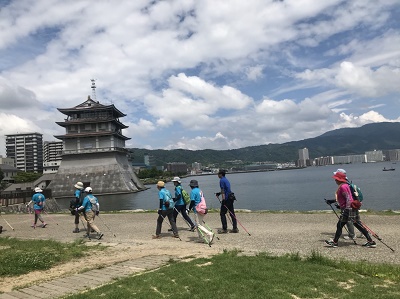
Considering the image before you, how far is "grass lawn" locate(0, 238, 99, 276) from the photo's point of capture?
307 inches

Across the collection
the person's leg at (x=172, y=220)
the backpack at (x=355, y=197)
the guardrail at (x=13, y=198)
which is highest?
the backpack at (x=355, y=197)

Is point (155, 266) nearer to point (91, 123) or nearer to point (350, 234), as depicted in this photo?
point (350, 234)

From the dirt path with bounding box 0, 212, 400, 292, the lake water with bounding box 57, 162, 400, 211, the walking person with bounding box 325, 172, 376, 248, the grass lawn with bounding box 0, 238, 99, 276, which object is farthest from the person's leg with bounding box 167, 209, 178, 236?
the lake water with bounding box 57, 162, 400, 211

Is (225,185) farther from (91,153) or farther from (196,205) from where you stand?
(91,153)

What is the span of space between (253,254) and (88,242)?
5.93 m

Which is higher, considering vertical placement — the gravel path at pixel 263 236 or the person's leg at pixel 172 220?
the person's leg at pixel 172 220

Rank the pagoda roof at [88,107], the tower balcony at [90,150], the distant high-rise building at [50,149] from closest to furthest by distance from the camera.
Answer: the tower balcony at [90,150], the pagoda roof at [88,107], the distant high-rise building at [50,149]

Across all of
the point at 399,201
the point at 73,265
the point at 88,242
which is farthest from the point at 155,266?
the point at 399,201

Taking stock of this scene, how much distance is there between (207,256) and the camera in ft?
26.4

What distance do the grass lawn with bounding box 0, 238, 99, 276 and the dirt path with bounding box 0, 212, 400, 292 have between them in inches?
15.1

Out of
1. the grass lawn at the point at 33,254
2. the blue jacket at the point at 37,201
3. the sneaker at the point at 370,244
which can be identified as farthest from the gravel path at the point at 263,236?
the grass lawn at the point at 33,254

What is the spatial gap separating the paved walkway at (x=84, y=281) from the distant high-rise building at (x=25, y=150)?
181 meters

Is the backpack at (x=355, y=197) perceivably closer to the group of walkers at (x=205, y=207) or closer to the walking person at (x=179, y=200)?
the group of walkers at (x=205, y=207)

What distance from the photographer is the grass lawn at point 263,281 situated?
529 cm
